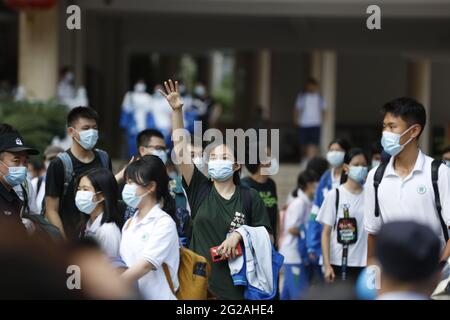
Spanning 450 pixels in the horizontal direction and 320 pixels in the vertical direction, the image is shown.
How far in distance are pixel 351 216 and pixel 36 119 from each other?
23.6 feet

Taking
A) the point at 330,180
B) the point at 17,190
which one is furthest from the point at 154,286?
the point at 330,180

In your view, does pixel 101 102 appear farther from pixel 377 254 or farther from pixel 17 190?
pixel 377 254

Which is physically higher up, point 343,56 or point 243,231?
point 343,56

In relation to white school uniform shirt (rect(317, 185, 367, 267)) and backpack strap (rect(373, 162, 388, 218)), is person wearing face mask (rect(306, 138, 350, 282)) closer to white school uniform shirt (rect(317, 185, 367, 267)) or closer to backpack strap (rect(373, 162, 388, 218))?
white school uniform shirt (rect(317, 185, 367, 267))

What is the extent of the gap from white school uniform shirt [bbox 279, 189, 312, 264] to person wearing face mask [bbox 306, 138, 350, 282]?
0.34 metres

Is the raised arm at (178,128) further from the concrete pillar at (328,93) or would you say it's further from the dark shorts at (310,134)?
the concrete pillar at (328,93)

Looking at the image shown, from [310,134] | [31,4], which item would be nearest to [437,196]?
[31,4]

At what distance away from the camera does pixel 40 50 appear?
17.7 meters

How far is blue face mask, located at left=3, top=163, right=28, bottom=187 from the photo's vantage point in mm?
6422

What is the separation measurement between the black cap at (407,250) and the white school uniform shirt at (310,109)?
49.7ft

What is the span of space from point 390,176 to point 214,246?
50.0 inches

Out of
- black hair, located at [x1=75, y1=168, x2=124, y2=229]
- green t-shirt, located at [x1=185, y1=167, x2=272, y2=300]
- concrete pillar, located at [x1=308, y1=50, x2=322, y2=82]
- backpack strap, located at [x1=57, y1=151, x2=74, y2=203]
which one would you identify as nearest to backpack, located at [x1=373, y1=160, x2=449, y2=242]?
green t-shirt, located at [x1=185, y1=167, x2=272, y2=300]

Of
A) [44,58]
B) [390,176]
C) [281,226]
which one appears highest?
[44,58]

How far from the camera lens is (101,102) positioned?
22359 mm
